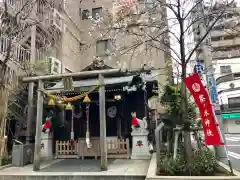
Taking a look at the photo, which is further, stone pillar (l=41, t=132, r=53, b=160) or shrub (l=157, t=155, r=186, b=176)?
stone pillar (l=41, t=132, r=53, b=160)

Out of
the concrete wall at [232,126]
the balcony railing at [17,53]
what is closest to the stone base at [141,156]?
the balcony railing at [17,53]

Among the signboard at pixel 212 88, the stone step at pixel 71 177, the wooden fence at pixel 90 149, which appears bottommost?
the stone step at pixel 71 177

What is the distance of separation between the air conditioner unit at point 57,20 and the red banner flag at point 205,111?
37.7 ft

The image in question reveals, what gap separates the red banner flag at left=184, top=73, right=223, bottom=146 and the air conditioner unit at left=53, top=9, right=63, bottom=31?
1151cm

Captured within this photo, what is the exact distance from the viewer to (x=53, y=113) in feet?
36.6

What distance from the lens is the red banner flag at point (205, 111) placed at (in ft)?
17.7

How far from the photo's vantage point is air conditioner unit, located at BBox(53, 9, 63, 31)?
A: 46.8 feet

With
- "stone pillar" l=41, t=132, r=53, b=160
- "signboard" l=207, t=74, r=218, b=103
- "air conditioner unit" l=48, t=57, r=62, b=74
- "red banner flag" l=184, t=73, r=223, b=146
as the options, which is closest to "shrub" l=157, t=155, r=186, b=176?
"red banner flag" l=184, t=73, r=223, b=146

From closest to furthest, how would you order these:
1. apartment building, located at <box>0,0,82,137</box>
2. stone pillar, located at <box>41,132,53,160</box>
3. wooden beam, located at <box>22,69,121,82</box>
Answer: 1. wooden beam, located at <box>22,69,121,82</box>
2. stone pillar, located at <box>41,132,53,160</box>
3. apartment building, located at <box>0,0,82,137</box>

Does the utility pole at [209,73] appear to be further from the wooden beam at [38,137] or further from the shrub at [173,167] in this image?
the wooden beam at [38,137]

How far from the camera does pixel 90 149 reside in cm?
967

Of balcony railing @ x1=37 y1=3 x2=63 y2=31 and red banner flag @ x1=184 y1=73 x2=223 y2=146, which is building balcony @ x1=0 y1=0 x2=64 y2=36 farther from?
red banner flag @ x1=184 y1=73 x2=223 y2=146

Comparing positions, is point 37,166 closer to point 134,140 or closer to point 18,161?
point 18,161

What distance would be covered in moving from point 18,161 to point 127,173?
4.58 meters
